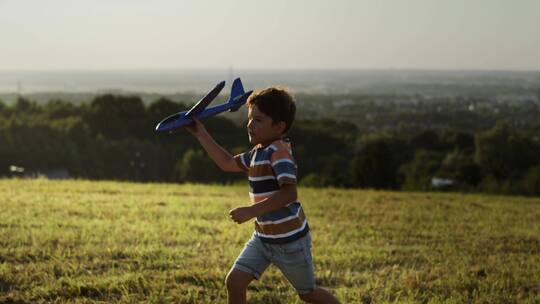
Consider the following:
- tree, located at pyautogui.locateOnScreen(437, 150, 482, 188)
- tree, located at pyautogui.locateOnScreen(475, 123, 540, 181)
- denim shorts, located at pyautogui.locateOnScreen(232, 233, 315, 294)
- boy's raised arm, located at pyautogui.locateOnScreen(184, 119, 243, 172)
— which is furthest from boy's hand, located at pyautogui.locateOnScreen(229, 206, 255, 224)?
tree, located at pyautogui.locateOnScreen(475, 123, 540, 181)


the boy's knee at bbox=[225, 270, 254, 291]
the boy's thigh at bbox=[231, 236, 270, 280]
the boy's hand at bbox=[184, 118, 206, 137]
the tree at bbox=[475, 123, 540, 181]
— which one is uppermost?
the boy's hand at bbox=[184, 118, 206, 137]

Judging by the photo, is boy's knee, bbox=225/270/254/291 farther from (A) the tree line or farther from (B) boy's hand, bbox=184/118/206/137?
(A) the tree line

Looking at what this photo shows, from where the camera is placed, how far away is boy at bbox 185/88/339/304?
10.8 ft

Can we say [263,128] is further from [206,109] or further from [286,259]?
[286,259]

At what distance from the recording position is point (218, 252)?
645cm

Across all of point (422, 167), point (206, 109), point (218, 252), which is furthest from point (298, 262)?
point (422, 167)

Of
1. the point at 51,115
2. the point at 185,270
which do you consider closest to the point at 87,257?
the point at 185,270

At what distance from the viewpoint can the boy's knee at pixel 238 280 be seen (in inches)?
142

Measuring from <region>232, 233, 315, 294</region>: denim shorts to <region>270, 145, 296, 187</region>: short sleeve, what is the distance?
413 millimetres

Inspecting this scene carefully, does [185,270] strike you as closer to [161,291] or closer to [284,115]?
[161,291]

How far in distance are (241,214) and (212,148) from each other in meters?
0.69

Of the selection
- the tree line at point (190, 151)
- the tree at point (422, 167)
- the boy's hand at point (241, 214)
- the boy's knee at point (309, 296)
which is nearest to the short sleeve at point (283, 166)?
the boy's hand at point (241, 214)

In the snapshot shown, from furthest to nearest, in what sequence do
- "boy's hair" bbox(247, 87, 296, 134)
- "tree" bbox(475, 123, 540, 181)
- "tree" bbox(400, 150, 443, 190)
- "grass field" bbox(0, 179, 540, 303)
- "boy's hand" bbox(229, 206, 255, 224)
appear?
"tree" bbox(475, 123, 540, 181), "tree" bbox(400, 150, 443, 190), "grass field" bbox(0, 179, 540, 303), "boy's hair" bbox(247, 87, 296, 134), "boy's hand" bbox(229, 206, 255, 224)

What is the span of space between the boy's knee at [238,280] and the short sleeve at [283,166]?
26.2 inches
